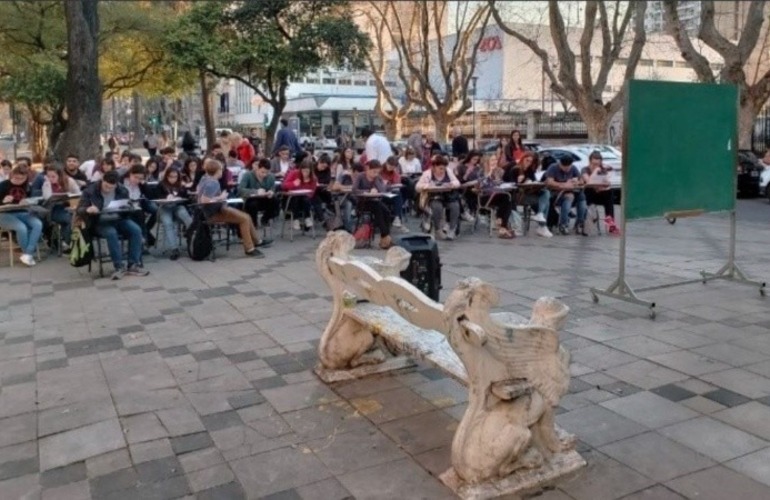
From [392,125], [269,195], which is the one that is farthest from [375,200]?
[392,125]

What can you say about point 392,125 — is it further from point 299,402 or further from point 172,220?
point 299,402

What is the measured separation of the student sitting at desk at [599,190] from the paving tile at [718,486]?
27.3ft

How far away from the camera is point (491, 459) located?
320 cm

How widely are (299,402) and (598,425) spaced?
161 centimetres

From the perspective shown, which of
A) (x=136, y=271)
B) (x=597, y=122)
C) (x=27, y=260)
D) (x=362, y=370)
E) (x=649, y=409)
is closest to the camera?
(x=649, y=409)

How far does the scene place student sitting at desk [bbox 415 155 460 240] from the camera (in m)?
10.8

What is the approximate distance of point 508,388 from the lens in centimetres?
315

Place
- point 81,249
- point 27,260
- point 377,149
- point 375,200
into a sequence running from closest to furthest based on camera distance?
point 81,249
point 27,260
point 375,200
point 377,149

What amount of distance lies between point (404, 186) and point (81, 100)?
20.2ft

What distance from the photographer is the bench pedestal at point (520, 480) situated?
318 centimetres

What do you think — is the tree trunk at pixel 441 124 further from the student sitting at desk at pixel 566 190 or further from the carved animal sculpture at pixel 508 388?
the carved animal sculpture at pixel 508 388

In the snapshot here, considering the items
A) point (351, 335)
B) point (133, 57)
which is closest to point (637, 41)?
point (133, 57)

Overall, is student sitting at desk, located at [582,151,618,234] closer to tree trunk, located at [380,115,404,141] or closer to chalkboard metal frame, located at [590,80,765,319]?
chalkboard metal frame, located at [590,80,765,319]

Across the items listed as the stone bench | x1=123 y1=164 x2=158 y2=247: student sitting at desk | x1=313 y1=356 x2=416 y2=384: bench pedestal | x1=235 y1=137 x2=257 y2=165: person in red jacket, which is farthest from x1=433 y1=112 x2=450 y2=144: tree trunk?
the stone bench
